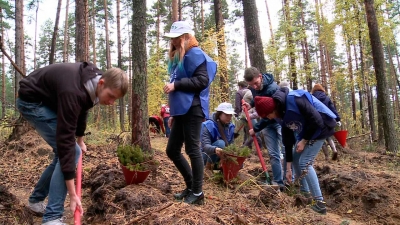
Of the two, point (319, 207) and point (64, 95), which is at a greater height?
point (64, 95)

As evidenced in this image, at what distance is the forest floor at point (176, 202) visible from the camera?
269cm

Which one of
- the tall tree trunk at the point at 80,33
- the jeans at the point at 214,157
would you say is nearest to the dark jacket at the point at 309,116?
the jeans at the point at 214,157

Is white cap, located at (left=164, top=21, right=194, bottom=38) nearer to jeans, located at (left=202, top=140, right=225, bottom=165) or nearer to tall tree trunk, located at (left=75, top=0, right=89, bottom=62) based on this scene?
jeans, located at (left=202, top=140, right=225, bottom=165)

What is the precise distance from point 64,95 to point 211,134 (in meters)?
2.87

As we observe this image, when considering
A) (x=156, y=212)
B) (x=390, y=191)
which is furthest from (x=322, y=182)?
(x=156, y=212)

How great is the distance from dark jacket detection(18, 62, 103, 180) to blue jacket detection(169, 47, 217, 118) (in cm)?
83

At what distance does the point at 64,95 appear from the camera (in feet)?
6.97

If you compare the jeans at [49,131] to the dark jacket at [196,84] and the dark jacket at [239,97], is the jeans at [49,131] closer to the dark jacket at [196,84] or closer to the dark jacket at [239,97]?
the dark jacket at [196,84]

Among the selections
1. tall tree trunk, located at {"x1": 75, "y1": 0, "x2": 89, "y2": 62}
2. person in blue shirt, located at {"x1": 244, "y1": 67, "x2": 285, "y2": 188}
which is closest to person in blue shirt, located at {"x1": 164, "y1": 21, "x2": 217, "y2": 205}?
person in blue shirt, located at {"x1": 244, "y1": 67, "x2": 285, "y2": 188}

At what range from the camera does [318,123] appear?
3.47 metres

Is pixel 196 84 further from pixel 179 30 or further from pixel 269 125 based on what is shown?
pixel 269 125

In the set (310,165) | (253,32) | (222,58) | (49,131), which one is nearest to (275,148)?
(310,165)

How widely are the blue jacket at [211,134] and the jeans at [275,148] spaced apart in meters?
0.55

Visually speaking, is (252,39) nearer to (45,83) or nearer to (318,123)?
(318,123)
